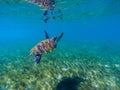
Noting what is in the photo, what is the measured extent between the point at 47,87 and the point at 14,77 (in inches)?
83.2

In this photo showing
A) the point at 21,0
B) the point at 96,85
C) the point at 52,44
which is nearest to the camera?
the point at 52,44

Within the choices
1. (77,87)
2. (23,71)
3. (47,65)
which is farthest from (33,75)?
(77,87)

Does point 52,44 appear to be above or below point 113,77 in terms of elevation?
above

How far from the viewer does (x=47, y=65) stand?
13.2m

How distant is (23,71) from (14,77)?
36.3 inches

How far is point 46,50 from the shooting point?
21.0ft

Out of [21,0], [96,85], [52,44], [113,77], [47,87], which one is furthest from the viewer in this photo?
[21,0]

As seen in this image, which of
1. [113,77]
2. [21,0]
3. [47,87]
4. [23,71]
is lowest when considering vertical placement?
[113,77]

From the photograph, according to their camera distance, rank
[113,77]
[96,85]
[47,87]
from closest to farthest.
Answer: [47,87]
[96,85]
[113,77]

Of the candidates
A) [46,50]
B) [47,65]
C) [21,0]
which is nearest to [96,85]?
[47,65]

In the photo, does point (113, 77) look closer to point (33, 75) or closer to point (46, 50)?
point (33, 75)

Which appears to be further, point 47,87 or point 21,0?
A: point 21,0

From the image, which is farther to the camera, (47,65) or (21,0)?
(21,0)

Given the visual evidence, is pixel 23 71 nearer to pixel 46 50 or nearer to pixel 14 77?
pixel 14 77
